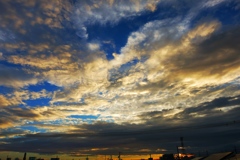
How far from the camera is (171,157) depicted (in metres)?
172

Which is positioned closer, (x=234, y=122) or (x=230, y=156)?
(x=230, y=156)

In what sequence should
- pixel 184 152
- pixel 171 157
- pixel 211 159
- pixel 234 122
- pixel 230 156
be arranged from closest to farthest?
pixel 230 156 → pixel 211 159 → pixel 234 122 → pixel 184 152 → pixel 171 157

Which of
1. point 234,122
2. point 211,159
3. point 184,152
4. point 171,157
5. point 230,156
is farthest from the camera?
point 171,157

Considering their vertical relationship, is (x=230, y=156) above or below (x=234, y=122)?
below

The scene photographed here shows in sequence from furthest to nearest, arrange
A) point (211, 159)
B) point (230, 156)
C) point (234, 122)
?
point (234, 122) < point (211, 159) < point (230, 156)

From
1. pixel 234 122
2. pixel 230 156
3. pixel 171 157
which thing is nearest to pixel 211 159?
pixel 230 156

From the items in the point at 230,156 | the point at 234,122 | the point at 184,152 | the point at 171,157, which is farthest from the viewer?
the point at 171,157

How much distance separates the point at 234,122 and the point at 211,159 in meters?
51.7

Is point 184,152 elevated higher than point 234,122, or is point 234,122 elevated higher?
point 234,122

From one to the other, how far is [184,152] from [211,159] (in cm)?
5214

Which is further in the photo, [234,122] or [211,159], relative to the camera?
[234,122]

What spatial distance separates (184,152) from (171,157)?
166 ft

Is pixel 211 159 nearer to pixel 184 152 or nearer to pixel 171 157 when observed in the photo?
pixel 184 152

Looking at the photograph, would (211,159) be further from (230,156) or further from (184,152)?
(184,152)
